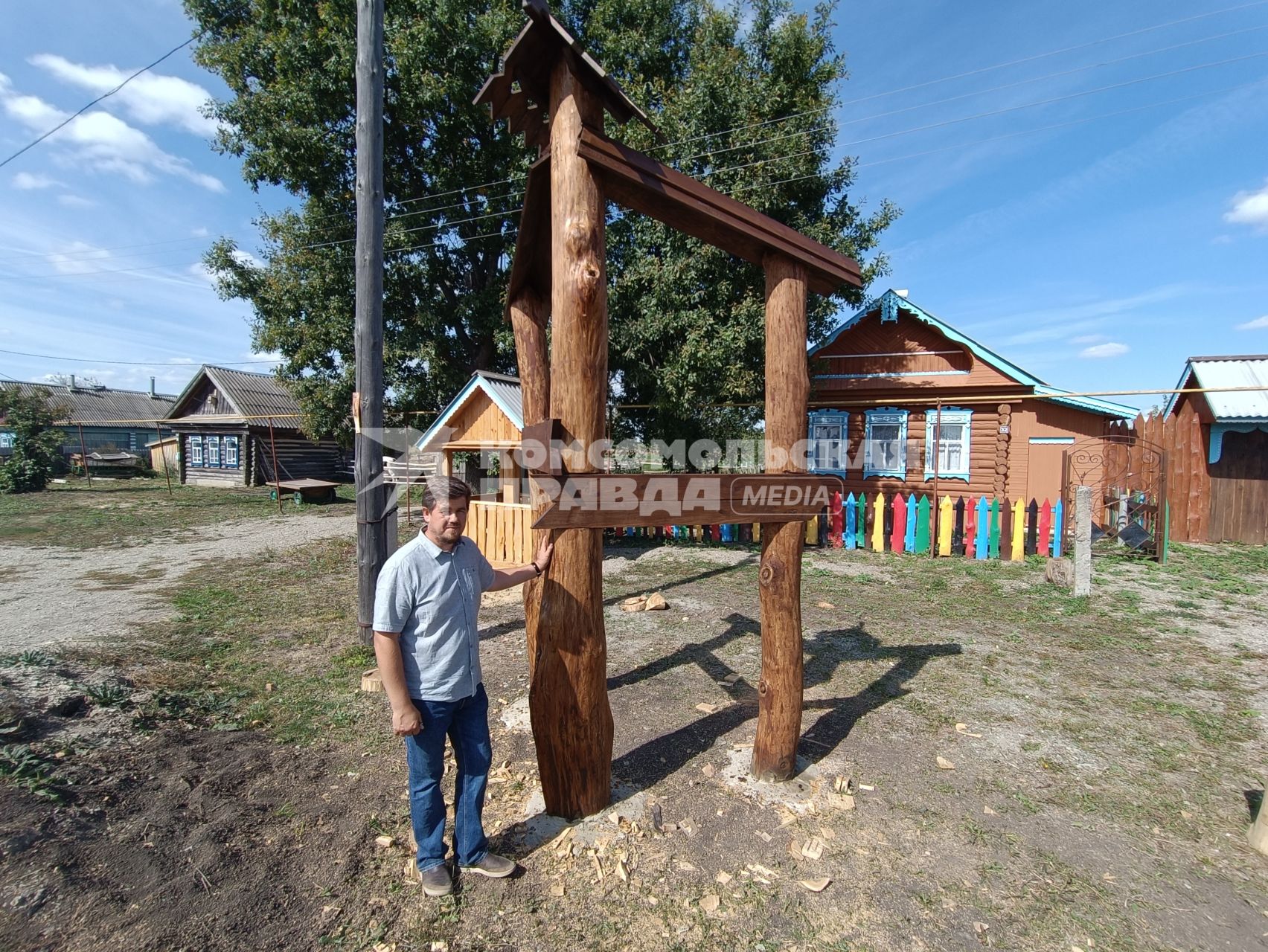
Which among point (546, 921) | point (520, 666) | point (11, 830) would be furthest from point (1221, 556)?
point (11, 830)

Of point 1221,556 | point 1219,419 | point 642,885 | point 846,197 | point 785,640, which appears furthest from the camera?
point 846,197

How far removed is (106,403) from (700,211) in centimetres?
5200

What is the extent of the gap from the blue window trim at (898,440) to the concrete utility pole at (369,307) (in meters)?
11.4

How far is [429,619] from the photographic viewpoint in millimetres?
2639

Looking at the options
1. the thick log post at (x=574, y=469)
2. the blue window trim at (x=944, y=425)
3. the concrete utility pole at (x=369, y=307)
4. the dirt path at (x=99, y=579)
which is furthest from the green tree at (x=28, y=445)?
the blue window trim at (x=944, y=425)

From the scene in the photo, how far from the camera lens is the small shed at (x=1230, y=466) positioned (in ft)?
38.2

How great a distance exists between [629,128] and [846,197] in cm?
455

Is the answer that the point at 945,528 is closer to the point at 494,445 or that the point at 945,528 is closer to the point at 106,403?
the point at 494,445

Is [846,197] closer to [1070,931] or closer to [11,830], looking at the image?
[1070,931]

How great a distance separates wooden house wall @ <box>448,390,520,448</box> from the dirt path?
415 centimetres

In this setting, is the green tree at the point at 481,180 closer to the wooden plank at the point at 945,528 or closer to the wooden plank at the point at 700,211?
the wooden plank at the point at 945,528

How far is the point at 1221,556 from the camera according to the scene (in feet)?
34.8

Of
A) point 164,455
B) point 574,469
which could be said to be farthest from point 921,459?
point 164,455

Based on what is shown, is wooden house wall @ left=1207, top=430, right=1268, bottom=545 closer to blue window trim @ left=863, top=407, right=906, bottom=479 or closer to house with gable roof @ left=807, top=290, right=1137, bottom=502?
house with gable roof @ left=807, top=290, right=1137, bottom=502
